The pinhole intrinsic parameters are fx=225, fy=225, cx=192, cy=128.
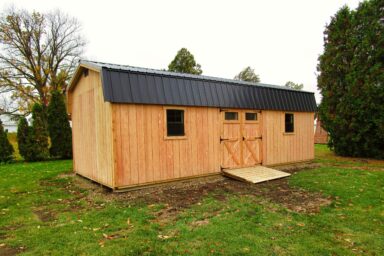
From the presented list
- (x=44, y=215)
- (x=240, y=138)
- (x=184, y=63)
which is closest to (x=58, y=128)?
(x=44, y=215)

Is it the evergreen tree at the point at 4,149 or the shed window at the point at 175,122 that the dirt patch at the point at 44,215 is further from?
the evergreen tree at the point at 4,149

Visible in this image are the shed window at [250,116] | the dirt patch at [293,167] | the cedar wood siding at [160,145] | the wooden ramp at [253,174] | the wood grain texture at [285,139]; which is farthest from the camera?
the wood grain texture at [285,139]

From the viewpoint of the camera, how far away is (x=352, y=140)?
41.1ft

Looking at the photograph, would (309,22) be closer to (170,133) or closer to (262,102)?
(262,102)

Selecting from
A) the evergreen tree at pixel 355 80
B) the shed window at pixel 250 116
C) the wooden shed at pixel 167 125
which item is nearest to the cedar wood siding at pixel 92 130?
the wooden shed at pixel 167 125

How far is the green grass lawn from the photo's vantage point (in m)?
3.19

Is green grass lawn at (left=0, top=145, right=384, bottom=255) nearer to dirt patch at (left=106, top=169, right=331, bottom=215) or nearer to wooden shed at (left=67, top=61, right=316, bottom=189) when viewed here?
dirt patch at (left=106, top=169, right=331, bottom=215)

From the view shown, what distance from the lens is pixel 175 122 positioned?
7.23 meters

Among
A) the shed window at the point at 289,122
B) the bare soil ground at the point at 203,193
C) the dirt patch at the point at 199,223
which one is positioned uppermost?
the shed window at the point at 289,122

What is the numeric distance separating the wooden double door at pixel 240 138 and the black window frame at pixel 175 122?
1.69 meters

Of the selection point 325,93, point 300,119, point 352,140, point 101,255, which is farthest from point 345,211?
point 325,93

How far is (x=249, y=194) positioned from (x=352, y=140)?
9.97 meters

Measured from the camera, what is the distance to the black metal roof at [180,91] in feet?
20.1

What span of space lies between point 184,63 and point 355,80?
56.6 ft
